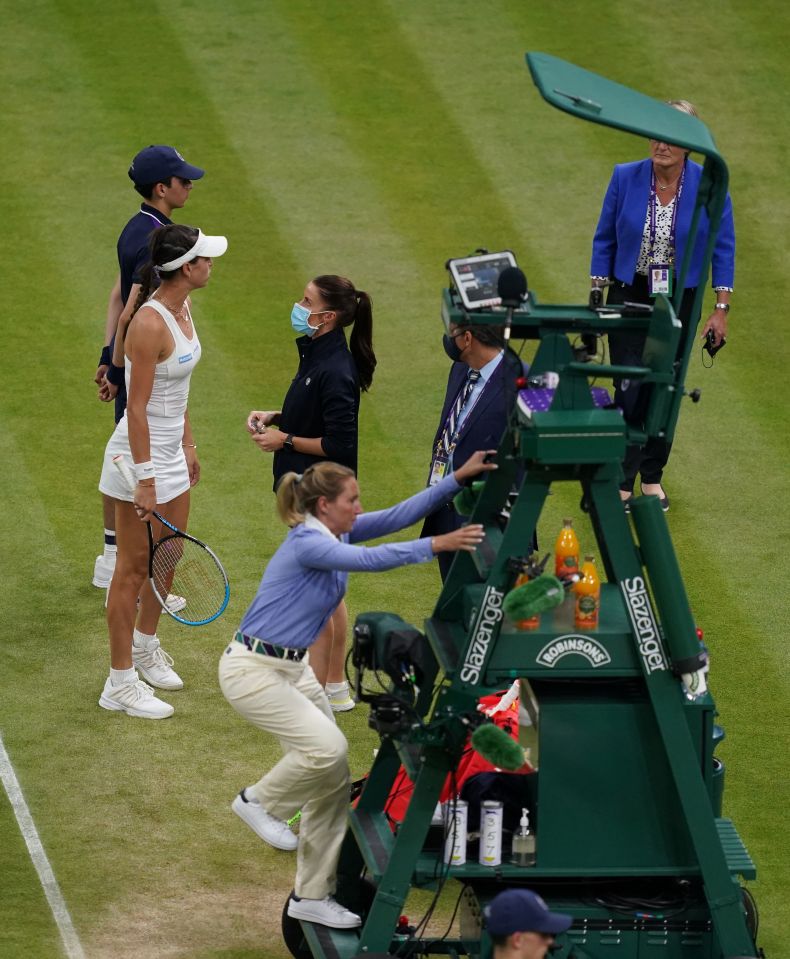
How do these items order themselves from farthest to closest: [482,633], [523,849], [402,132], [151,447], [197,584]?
[402,132]
[197,584]
[151,447]
[523,849]
[482,633]

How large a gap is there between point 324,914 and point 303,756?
2.31ft

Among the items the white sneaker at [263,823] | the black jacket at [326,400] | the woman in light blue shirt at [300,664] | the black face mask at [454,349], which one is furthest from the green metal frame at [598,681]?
the black jacket at [326,400]

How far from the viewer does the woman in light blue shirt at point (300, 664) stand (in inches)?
345

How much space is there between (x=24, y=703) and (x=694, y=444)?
18.9 feet

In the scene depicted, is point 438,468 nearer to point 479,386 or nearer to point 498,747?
point 479,386

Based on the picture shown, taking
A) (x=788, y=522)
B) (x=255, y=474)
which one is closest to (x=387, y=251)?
(x=255, y=474)

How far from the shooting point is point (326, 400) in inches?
425

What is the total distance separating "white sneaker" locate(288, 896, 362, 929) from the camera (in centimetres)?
877

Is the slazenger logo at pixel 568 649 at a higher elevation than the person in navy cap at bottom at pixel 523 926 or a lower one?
higher

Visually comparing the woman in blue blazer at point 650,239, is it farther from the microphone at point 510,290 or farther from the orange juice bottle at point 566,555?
the microphone at point 510,290

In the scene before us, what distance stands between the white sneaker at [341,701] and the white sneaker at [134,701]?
910 millimetres

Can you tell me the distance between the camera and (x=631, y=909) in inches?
336

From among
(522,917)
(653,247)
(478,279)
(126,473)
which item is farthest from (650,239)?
(522,917)

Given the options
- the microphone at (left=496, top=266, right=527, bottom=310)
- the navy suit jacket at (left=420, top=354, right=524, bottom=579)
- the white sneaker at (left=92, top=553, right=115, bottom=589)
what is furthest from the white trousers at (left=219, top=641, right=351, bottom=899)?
the white sneaker at (left=92, top=553, right=115, bottom=589)
